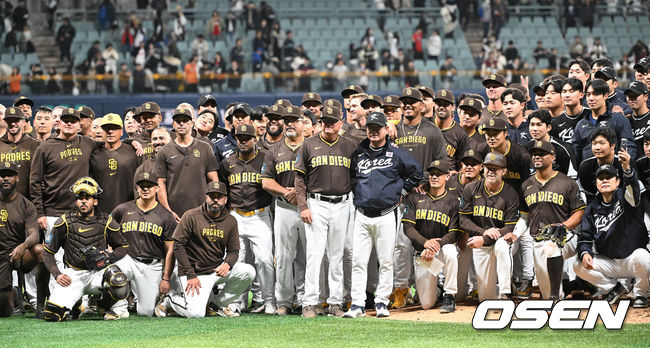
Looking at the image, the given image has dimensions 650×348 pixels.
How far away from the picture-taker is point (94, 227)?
32.0ft

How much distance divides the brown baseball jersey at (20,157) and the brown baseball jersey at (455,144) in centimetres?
467

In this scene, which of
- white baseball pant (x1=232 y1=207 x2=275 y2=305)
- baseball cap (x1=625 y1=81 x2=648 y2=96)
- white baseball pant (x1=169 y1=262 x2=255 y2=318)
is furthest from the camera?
white baseball pant (x1=232 y1=207 x2=275 y2=305)

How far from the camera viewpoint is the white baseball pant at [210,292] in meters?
9.73

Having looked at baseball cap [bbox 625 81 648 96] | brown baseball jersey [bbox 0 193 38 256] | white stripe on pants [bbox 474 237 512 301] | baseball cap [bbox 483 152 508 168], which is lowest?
white stripe on pants [bbox 474 237 512 301]

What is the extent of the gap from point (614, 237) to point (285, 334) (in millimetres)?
3471

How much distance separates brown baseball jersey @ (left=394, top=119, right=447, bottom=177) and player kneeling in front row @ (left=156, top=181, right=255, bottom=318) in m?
2.02

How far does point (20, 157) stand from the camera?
35.0 feet

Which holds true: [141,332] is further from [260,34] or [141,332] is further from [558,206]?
[260,34]

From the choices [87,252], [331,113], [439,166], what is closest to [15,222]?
[87,252]

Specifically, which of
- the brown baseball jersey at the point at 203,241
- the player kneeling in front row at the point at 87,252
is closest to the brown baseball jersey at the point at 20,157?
the player kneeling in front row at the point at 87,252

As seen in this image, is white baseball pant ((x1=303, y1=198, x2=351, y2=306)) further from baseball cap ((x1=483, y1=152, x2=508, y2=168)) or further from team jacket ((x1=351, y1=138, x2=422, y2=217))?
baseball cap ((x1=483, y1=152, x2=508, y2=168))

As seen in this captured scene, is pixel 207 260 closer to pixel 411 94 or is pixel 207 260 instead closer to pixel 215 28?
pixel 411 94

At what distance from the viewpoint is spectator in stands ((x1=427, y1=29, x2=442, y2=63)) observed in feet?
73.8

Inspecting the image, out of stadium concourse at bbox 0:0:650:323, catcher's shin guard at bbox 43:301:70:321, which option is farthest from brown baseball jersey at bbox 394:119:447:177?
catcher's shin guard at bbox 43:301:70:321
